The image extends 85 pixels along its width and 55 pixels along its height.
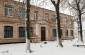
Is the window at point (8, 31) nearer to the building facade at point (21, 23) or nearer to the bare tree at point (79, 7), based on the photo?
the building facade at point (21, 23)

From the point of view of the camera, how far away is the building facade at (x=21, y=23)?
3422 cm

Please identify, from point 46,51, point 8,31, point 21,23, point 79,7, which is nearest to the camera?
point 46,51

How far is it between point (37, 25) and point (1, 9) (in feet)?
32.6

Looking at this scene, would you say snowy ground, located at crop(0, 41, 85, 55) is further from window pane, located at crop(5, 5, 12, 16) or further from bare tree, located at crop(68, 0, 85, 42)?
bare tree, located at crop(68, 0, 85, 42)

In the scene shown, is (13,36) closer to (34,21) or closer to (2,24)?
(2,24)

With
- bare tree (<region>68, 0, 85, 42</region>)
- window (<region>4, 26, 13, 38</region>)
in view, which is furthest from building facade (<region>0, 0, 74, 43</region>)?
bare tree (<region>68, 0, 85, 42</region>)

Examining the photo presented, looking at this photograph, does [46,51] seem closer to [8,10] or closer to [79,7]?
[8,10]

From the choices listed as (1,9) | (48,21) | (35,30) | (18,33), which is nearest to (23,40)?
(18,33)

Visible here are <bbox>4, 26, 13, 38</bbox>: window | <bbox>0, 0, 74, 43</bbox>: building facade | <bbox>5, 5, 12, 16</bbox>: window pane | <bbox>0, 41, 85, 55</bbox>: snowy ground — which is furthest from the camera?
<bbox>5, 5, 12, 16</bbox>: window pane

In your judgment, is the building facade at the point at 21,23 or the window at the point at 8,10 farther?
the window at the point at 8,10

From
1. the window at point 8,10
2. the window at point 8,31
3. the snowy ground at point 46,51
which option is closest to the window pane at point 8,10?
the window at point 8,10

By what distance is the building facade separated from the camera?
34.2 m

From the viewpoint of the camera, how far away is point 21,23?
124ft

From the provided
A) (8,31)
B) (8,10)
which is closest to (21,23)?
(8,31)
